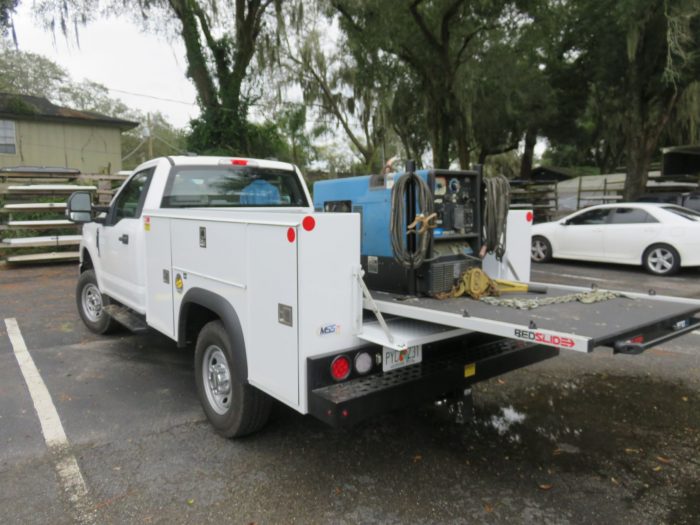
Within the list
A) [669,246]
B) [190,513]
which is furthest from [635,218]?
[190,513]

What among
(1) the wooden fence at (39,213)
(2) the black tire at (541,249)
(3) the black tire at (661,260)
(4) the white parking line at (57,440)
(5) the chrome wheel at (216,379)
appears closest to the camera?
(4) the white parking line at (57,440)

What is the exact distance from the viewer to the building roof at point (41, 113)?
20.6 m

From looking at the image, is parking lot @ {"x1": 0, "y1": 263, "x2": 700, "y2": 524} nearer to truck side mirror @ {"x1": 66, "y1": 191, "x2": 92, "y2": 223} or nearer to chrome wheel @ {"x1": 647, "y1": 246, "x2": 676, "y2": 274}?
truck side mirror @ {"x1": 66, "y1": 191, "x2": 92, "y2": 223}

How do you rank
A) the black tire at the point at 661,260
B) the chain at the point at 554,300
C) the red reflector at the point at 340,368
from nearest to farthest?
1. the red reflector at the point at 340,368
2. the chain at the point at 554,300
3. the black tire at the point at 661,260

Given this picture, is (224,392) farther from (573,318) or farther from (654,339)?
(654,339)

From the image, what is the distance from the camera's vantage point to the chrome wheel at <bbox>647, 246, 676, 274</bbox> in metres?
9.88

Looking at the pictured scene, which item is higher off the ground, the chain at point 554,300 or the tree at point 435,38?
the tree at point 435,38

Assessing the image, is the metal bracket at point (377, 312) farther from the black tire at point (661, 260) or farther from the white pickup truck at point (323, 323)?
the black tire at point (661, 260)

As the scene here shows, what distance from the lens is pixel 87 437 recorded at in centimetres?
362

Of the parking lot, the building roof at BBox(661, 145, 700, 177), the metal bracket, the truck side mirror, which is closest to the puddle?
the parking lot

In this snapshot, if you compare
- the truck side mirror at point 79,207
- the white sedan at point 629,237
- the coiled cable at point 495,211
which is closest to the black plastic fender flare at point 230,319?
the coiled cable at point 495,211

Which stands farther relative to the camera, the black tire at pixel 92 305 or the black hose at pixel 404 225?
the black tire at pixel 92 305

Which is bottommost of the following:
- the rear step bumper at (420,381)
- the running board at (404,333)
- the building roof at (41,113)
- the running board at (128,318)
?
the running board at (128,318)

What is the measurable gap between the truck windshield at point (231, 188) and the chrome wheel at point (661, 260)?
7.96 m
